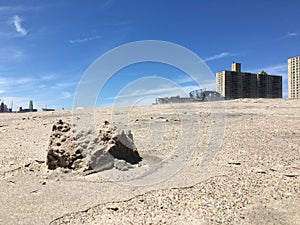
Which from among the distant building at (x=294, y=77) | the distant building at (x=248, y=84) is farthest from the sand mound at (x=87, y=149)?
the distant building at (x=248, y=84)

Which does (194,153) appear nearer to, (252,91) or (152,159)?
(152,159)

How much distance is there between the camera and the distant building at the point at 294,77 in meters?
22.4

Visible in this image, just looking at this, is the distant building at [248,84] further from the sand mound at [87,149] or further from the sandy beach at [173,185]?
the sand mound at [87,149]

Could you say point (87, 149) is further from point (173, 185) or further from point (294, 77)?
point (294, 77)

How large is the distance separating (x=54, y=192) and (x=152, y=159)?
2.07 meters

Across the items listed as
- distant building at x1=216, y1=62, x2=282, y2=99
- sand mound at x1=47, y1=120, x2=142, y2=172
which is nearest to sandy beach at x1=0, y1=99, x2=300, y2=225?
sand mound at x1=47, y1=120, x2=142, y2=172

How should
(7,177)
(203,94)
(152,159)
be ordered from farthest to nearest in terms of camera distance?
(203,94) < (152,159) < (7,177)

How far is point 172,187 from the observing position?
391cm

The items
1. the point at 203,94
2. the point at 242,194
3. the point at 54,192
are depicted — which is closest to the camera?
the point at 242,194

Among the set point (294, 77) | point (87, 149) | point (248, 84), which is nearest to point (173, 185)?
point (87, 149)

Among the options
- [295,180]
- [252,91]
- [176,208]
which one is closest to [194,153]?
[295,180]

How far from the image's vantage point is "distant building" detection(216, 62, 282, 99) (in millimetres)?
26422

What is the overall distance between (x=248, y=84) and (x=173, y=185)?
2566 cm

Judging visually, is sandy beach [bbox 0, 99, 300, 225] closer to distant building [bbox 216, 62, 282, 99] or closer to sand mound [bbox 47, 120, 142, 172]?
sand mound [bbox 47, 120, 142, 172]
